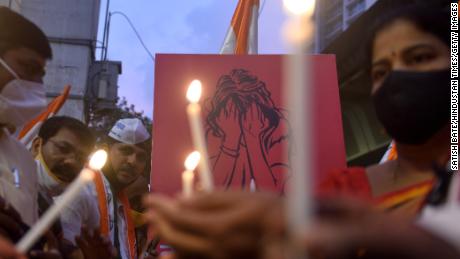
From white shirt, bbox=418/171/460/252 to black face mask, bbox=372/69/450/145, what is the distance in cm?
48

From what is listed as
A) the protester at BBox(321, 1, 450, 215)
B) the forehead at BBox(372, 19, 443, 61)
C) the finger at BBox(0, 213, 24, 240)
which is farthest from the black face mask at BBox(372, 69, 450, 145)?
the finger at BBox(0, 213, 24, 240)

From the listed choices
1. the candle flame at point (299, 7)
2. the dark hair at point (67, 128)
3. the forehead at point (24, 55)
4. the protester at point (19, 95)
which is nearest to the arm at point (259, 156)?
the dark hair at point (67, 128)

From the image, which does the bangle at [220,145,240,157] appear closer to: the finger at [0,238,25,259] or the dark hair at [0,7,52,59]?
the dark hair at [0,7,52,59]

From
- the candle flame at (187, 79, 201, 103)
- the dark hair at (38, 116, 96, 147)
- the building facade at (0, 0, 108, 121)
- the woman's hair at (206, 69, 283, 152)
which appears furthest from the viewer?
the building facade at (0, 0, 108, 121)

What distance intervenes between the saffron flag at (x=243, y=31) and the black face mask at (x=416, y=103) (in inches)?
142

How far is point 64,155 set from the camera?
3549 mm

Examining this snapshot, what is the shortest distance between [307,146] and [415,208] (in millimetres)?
915

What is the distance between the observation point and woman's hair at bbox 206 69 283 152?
12.7 ft

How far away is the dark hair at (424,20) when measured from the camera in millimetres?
1817

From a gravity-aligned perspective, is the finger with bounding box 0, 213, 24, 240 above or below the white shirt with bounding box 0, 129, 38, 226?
below

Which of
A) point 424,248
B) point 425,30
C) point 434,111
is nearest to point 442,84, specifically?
point 434,111

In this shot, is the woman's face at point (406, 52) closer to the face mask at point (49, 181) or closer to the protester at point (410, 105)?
the protester at point (410, 105)

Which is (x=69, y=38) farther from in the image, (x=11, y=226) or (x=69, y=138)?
(x=11, y=226)

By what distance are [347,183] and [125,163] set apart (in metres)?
3.56
